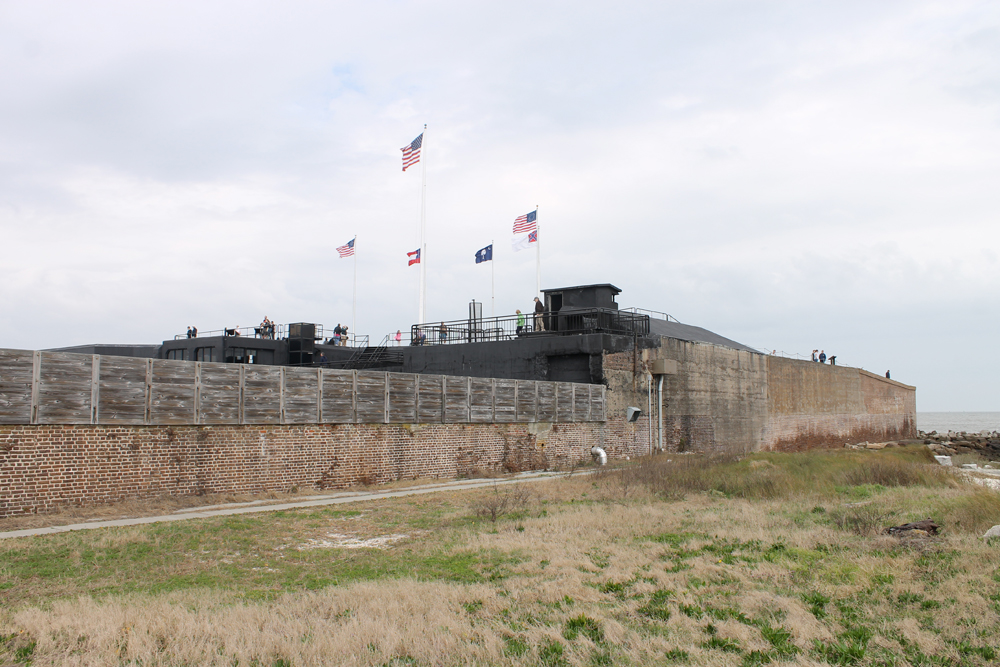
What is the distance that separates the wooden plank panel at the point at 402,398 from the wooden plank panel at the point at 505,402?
14.3 feet

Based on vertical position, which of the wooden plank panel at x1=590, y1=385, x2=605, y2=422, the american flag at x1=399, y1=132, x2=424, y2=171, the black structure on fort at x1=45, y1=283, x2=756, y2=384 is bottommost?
the wooden plank panel at x1=590, y1=385, x2=605, y2=422

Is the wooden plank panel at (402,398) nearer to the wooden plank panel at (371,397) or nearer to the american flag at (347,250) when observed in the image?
the wooden plank panel at (371,397)

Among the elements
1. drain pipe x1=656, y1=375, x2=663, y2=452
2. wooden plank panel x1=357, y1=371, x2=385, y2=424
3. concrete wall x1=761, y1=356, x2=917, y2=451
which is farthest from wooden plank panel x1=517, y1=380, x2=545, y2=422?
concrete wall x1=761, y1=356, x2=917, y2=451

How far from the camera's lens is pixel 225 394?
758 inches

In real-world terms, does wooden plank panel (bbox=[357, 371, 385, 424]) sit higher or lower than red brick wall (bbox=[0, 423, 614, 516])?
higher

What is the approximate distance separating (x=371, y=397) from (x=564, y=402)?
33.9 ft

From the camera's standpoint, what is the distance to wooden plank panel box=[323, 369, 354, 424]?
71.4 feet

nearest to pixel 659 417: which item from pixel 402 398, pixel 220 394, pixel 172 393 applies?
pixel 402 398

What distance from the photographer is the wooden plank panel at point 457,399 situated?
25.9 meters

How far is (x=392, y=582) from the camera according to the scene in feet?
32.3

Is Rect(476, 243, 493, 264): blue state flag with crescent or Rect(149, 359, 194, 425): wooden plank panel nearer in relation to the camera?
Rect(149, 359, 194, 425): wooden plank panel

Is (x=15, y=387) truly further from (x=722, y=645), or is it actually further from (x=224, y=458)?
(x=722, y=645)

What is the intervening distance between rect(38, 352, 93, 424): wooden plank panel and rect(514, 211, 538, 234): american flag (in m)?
Answer: 28.2

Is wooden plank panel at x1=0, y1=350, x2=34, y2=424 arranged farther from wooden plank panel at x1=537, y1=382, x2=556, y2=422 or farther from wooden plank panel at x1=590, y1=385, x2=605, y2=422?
wooden plank panel at x1=590, y1=385, x2=605, y2=422
